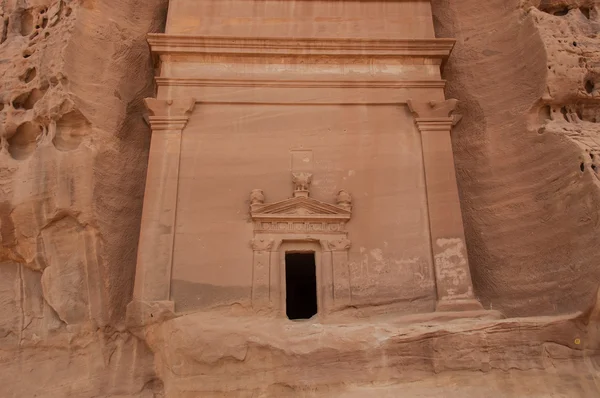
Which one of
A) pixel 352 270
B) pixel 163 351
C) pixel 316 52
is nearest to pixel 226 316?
pixel 163 351

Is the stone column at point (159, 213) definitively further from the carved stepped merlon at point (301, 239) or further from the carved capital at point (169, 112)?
the carved stepped merlon at point (301, 239)

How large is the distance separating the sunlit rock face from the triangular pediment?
0.07m

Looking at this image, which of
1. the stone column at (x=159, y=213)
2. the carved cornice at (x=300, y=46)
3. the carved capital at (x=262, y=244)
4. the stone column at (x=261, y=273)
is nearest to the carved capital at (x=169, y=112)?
the stone column at (x=159, y=213)

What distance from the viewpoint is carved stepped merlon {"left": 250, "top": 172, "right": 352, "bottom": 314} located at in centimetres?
972

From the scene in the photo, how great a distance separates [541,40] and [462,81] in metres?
A: 1.76

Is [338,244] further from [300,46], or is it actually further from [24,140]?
[24,140]

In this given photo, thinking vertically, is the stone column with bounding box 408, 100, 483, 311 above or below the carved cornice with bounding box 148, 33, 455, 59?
below

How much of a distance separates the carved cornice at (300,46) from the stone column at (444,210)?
47.4 inches

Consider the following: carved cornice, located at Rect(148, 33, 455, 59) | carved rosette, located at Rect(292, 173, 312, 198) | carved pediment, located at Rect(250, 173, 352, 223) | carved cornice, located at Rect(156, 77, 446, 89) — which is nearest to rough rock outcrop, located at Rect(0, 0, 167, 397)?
carved cornice, located at Rect(148, 33, 455, 59)

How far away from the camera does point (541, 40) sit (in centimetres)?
1148

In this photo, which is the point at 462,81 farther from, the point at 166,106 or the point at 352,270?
the point at 166,106

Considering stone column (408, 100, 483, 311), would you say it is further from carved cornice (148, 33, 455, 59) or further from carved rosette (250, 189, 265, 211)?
carved rosette (250, 189, 265, 211)

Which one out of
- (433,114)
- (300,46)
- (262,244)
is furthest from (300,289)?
(300,46)

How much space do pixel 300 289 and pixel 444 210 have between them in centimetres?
431
